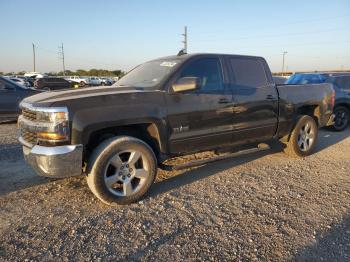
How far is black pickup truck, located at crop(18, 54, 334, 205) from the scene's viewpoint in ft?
12.2

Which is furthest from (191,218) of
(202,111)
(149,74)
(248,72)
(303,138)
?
(303,138)

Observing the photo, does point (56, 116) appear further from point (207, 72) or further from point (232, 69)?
point (232, 69)

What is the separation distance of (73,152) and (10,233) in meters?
1.02

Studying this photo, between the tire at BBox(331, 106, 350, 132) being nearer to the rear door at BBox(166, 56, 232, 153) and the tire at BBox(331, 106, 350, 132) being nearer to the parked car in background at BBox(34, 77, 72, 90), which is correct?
the rear door at BBox(166, 56, 232, 153)

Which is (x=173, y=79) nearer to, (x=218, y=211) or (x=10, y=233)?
(x=218, y=211)

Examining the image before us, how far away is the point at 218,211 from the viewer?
389cm

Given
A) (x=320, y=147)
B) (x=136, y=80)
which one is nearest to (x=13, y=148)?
(x=136, y=80)

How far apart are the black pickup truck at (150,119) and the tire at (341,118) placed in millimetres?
4092

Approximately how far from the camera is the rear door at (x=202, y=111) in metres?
4.44

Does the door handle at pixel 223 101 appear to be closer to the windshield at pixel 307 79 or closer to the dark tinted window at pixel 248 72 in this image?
the dark tinted window at pixel 248 72

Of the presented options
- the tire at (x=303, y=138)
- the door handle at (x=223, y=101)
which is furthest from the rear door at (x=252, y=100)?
the tire at (x=303, y=138)

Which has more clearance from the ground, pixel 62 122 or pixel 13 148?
pixel 62 122

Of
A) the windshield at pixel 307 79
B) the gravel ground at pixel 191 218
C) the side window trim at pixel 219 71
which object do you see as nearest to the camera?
the gravel ground at pixel 191 218

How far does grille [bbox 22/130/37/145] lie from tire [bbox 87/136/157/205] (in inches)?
27.7
